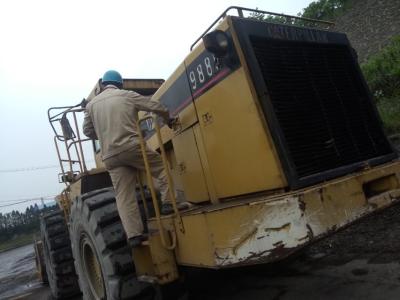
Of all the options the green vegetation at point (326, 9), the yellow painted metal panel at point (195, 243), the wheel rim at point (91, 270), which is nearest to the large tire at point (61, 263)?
the wheel rim at point (91, 270)

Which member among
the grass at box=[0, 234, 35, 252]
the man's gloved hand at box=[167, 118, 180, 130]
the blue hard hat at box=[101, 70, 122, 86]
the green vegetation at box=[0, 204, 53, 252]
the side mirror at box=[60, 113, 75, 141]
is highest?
the green vegetation at box=[0, 204, 53, 252]

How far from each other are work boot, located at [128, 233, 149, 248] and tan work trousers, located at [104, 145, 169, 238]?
0.03m

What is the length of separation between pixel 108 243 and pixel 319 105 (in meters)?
2.12

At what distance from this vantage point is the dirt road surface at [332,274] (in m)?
3.62

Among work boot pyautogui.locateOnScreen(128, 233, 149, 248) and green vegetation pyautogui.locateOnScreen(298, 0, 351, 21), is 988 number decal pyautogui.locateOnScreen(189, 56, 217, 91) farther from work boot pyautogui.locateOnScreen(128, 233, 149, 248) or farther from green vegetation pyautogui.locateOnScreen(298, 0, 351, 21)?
green vegetation pyautogui.locateOnScreen(298, 0, 351, 21)

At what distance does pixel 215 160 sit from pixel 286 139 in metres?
0.68

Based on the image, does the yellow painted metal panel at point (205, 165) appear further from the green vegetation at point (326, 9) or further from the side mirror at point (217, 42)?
the green vegetation at point (326, 9)

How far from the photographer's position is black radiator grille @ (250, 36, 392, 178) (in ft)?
11.0

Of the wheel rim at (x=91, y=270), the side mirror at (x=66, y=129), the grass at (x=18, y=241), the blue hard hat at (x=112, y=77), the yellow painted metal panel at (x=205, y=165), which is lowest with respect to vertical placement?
the wheel rim at (x=91, y=270)

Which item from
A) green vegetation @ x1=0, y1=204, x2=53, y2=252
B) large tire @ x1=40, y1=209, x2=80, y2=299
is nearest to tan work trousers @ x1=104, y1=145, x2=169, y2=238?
large tire @ x1=40, y1=209, x2=80, y2=299

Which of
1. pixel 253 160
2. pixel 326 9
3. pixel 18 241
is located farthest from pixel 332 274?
pixel 18 241

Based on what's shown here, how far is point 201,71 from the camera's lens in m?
3.73

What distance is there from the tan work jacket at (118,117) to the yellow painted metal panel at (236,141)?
501 mm

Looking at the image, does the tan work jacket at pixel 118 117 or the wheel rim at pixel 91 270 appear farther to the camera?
the wheel rim at pixel 91 270
